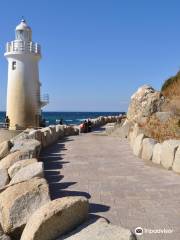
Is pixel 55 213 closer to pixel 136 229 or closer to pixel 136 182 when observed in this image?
pixel 136 229

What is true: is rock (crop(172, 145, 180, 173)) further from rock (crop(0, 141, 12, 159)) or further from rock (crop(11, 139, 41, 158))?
rock (crop(0, 141, 12, 159))

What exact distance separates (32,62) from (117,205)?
27.6 metres

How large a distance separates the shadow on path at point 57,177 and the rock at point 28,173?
Result: 1.40ft

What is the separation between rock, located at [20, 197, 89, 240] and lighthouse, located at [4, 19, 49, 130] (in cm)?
2709

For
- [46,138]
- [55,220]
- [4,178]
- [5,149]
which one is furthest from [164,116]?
[55,220]

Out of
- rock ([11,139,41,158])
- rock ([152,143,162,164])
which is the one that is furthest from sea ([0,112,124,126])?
A: rock ([152,143,162,164])

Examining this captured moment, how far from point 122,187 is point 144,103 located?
459 inches

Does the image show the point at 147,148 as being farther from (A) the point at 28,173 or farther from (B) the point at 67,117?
(B) the point at 67,117

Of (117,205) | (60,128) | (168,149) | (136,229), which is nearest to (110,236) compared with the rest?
(136,229)

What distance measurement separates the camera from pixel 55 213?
4516mm

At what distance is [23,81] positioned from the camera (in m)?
32.2

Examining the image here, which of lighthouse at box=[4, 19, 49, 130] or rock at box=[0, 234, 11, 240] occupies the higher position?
lighthouse at box=[4, 19, 49, 130]

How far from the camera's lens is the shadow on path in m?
6.20

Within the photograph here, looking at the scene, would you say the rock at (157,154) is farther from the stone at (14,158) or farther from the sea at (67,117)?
the sea at (67,117)
